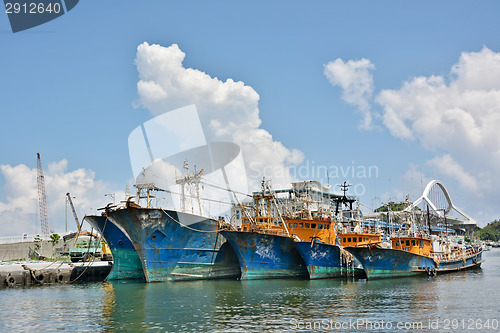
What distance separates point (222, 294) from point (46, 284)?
20444mm

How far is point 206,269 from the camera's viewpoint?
44.2 metres

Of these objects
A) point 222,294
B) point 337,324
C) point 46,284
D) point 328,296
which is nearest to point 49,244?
point 46,284

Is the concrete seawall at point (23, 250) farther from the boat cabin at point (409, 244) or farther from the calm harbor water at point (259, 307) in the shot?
the boat cabin at point (409, 244)

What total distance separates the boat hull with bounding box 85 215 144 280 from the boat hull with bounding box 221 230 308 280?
10.2 metres

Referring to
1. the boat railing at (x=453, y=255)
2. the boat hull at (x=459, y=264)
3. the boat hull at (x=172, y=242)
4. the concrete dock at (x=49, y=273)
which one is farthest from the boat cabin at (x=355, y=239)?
the concrete dock at (x=49, y=273)

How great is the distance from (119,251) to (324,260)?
18995 mm

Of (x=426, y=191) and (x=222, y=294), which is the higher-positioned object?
(x=426, y=191)

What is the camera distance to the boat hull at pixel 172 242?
132 feet

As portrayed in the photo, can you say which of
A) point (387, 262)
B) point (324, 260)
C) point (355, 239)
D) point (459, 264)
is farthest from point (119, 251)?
point (459, 264)

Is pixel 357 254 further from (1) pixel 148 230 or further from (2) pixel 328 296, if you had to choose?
(1) pixel 148 230

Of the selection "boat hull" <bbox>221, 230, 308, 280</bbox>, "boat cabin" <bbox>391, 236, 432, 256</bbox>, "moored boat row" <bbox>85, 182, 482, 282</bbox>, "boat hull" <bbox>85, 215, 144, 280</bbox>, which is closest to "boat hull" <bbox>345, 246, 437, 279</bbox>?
"moored boat row" <bbox>85, 182, 482, 282</bbox>

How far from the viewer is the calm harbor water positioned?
75.9 feet

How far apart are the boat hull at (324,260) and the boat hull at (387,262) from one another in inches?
72.4

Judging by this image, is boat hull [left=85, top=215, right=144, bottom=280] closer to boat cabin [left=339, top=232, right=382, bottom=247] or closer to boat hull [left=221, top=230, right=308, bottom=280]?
boat hull [left=221, top=230, right=308, bottom=280]
